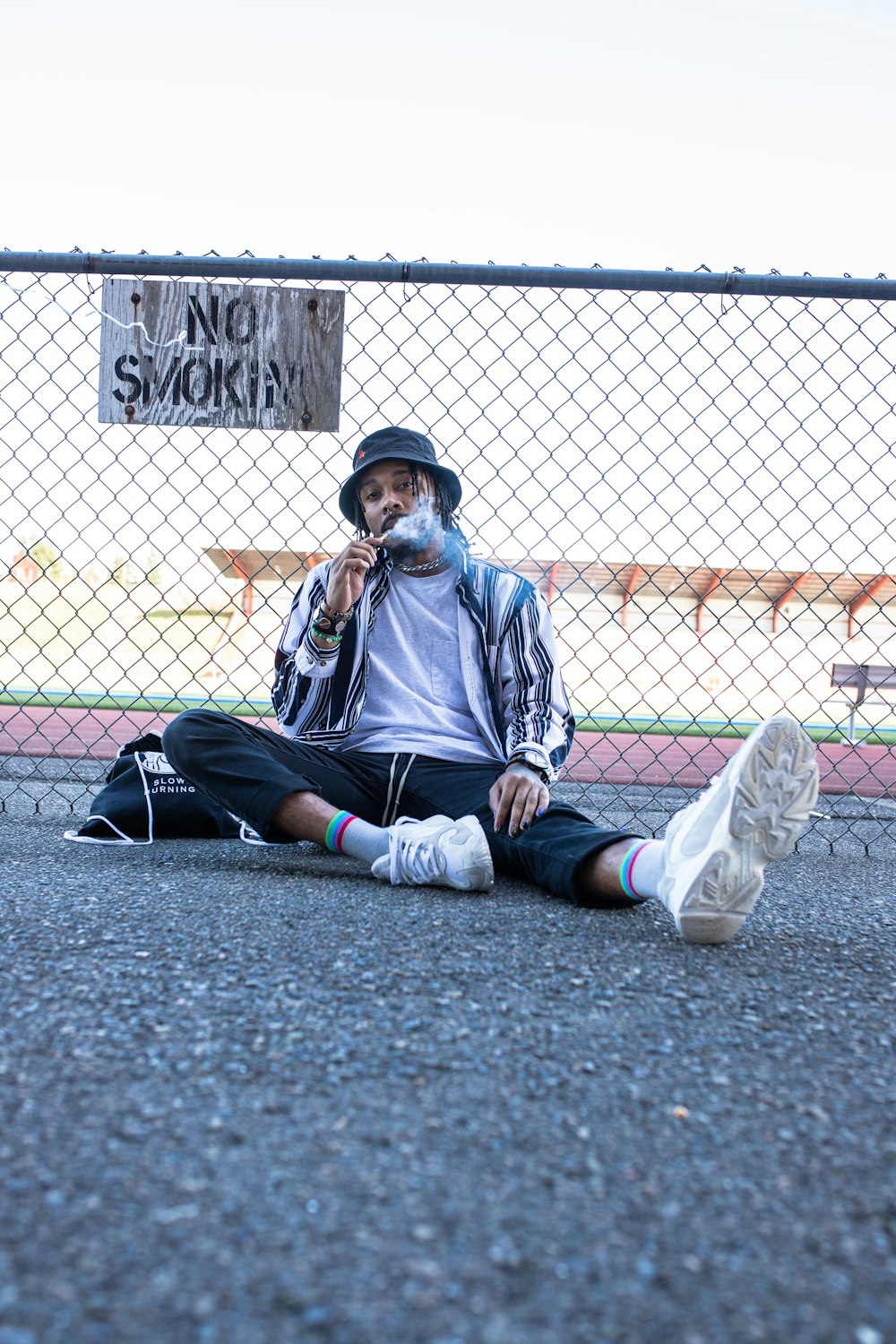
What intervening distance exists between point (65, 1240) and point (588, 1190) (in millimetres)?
489

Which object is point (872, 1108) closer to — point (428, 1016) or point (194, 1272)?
point (428, 1016)

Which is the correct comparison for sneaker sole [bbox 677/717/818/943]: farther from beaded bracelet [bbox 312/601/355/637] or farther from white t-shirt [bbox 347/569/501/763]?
beaded bracelet [bbox 312/601/355/637]

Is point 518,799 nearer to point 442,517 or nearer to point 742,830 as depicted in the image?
point 742,830

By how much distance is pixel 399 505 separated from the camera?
108 inches

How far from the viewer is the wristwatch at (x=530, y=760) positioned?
2.32 m

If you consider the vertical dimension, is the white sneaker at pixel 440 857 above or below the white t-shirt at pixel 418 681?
below

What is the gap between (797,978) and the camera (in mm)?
1622

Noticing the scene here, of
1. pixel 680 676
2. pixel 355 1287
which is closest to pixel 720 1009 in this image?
pixel 355 1287

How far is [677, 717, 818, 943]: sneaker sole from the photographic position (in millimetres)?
1668

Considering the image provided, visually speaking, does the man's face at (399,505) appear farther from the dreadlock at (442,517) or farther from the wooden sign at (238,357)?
the wooden sign at (238,357)

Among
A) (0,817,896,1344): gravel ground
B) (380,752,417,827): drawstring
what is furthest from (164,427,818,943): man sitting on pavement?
(0,817,896,1344): gravel ground

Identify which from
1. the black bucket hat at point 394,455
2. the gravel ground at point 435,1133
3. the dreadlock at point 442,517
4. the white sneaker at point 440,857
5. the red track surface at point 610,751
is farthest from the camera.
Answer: the red track surface at point 610,751

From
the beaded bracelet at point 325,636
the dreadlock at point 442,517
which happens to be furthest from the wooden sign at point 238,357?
the beaded bracelet at point 325,636

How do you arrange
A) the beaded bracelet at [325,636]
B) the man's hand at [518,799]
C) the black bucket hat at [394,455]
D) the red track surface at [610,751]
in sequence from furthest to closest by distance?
the red track surface at [610,751] < the black bucket hat at [394,455] < the beaded bracelet at [325,636] < the man's hand at [518,799]
